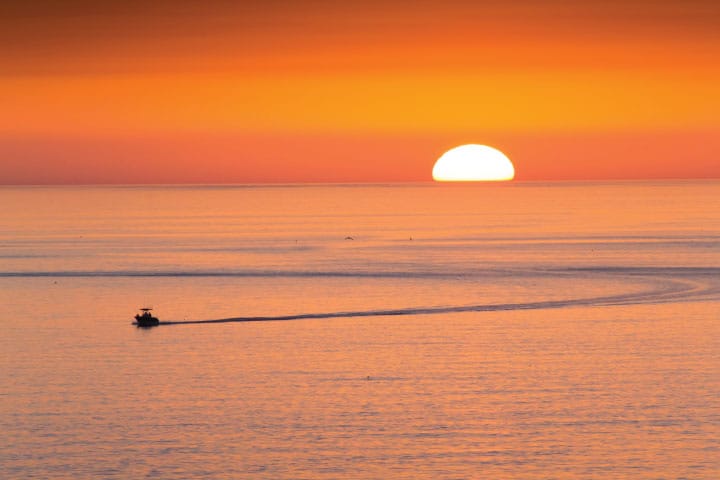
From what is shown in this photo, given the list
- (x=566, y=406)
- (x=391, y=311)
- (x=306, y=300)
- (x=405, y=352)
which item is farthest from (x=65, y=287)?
(x=566, y=406)

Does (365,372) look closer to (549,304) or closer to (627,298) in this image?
(549,304)

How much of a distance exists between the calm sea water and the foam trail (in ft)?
1.06

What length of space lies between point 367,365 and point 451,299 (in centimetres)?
2612

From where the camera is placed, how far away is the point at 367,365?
4959 cm

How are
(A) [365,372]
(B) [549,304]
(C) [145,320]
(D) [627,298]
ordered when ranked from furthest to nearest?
(D) [627,298] < (B) [549,304] < (C) [145,320] < (A) [365,372]

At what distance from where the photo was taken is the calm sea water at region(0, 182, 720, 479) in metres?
34.4

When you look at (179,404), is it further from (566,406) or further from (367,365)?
(566,406)

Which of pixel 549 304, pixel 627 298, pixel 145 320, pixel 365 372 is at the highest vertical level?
pixel 627 298

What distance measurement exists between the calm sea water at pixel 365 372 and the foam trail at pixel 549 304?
324 millimetres

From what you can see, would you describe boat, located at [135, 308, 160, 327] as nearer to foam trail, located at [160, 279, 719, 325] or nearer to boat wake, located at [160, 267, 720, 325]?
foam trail, located at [160, 279, 719, 325]

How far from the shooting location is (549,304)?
2854 inches

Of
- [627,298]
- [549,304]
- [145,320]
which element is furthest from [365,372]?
[627,298]

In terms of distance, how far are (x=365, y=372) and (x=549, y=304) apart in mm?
27248

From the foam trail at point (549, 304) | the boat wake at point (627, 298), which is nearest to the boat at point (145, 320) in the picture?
the foam trail at point (549, 304)
